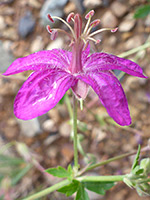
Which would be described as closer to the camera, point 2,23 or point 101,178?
point 101,178

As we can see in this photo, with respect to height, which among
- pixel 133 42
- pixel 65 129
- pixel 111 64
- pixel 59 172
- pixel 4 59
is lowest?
pixel 59 172

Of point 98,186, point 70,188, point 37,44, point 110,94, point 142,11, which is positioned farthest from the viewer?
point 37,44

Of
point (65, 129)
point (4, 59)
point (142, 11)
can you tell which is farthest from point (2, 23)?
point (142, 11)

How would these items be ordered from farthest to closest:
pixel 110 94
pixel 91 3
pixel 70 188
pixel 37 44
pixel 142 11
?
pixel 37 44 → pixel 91 3 → pixel 142 11 → pixel 70 188 → pixel 110 94

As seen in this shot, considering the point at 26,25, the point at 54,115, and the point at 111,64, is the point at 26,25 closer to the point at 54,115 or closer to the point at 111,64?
the point at 54,115

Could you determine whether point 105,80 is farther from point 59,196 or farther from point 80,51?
point 59,196

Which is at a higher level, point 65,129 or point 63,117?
point 63,117
